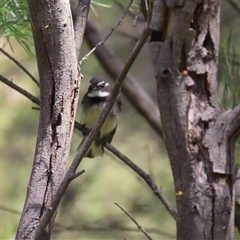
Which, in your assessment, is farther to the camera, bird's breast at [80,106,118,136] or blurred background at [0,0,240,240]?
blurred background at [0,0,240,240]

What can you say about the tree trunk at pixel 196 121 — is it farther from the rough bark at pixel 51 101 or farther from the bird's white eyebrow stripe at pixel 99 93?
the bird's white eyebrow stripe at pixel 99 93

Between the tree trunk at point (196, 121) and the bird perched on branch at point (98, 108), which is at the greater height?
the bird perched on branch at point (98, 108)

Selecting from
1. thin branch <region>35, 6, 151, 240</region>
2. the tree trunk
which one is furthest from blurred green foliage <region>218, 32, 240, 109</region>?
thin branch <region>35, 6, 151, 240</region>

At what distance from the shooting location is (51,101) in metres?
0.89

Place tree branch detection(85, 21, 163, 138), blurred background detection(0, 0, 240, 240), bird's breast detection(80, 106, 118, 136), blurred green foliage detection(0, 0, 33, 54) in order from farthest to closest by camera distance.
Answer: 1. blurred background detection(0, 0, 240, 240)
2. bird's breast detection(80, 106, 118, 136)
3. tree branch detection(85, 21, 163, 138)
4. blurred green foliage detection(0, 0, 33, 54)

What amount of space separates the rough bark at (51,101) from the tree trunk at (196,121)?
1.87 feet

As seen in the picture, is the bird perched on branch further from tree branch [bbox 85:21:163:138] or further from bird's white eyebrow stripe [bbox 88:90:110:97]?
tree branch [bbox 85:21:163:138]

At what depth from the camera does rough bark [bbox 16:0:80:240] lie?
0.86 m

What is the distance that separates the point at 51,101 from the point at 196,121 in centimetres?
63

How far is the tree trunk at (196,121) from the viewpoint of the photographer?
4.55ft

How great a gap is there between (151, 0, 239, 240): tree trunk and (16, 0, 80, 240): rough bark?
0.57m

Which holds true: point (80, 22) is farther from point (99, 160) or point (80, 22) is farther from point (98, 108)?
point (99, 160)

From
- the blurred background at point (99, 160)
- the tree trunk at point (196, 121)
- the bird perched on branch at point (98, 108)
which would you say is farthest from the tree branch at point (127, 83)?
the tree trunk at point (196, 121)

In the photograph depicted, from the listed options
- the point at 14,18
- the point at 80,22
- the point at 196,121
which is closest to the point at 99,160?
the point at 196,121
